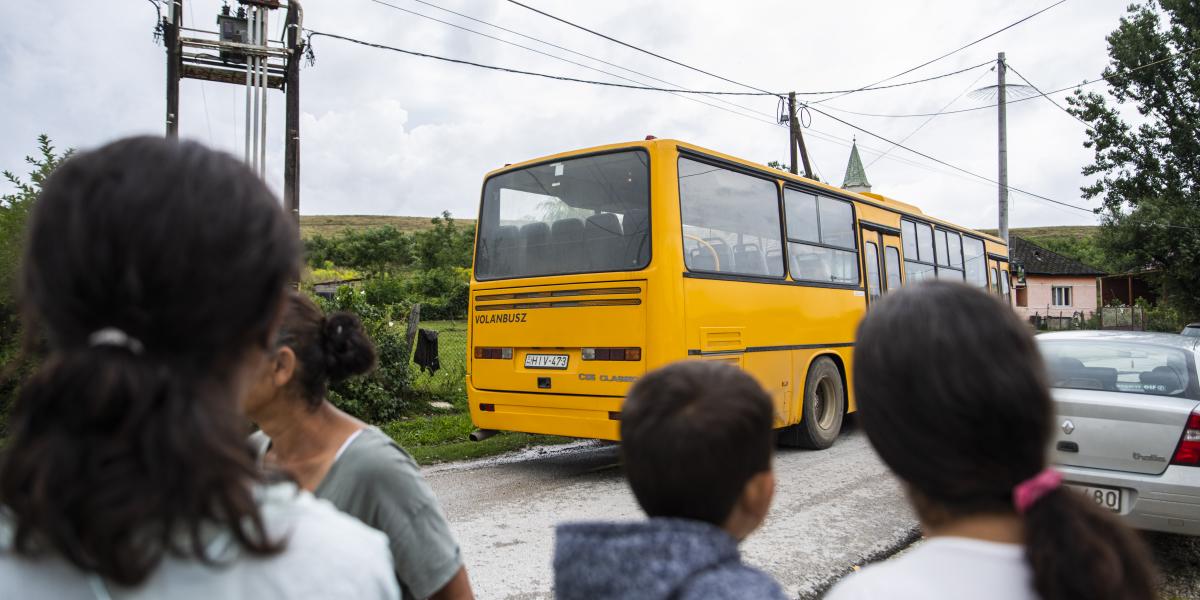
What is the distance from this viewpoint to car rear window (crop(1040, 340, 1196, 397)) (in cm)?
496

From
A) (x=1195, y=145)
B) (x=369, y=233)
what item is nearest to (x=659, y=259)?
(x=1195, y=145)

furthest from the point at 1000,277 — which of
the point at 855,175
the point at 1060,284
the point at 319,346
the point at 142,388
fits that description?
the point at 1060,284

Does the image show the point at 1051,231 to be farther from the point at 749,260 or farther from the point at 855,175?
the point at 749,260

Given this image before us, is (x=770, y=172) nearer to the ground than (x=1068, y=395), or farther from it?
farther from it

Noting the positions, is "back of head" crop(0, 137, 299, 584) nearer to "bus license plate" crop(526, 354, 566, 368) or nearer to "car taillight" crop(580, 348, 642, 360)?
"car taillight" crop(580, 348, 642, 360)

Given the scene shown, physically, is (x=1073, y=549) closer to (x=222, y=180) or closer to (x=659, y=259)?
(x=222, y=180)

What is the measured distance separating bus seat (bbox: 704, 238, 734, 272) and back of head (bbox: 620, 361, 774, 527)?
20.0ft

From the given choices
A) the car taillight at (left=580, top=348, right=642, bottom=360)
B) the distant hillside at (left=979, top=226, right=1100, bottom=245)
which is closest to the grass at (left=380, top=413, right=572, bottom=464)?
the car taillight at (left=580, top=348, right=642, bottom=360)

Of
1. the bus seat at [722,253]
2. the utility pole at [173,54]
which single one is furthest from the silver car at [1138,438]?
the utility pole at [173,54]

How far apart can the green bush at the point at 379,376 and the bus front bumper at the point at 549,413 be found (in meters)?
2.44

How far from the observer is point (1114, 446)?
185 inches

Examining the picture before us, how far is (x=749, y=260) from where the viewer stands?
8.10 meters

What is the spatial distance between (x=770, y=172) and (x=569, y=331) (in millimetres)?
2972

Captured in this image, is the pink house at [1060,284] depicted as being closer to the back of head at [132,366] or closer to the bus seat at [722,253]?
the bus seat at [722,253]
